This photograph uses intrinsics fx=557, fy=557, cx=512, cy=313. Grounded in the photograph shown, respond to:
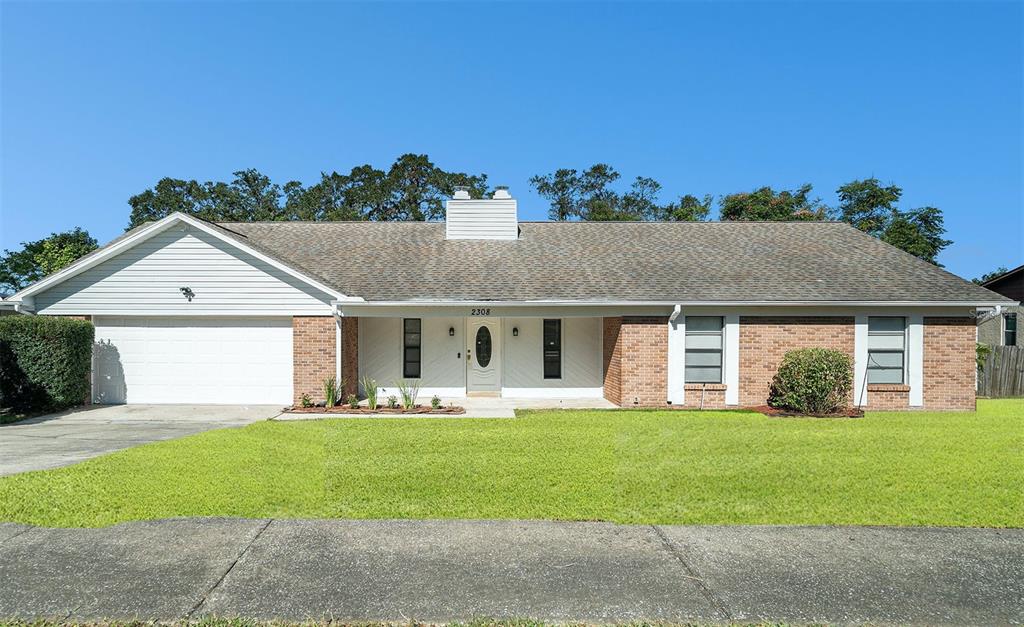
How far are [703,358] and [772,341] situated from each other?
5.58 feet

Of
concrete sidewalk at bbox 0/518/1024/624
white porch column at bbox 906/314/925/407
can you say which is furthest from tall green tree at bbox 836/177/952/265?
concrete sidewalk at bbox 0/518/1024/624

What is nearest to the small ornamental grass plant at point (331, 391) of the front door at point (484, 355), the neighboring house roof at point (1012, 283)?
the front door at point (484, 355)

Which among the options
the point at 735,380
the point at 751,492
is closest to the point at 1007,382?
the point at 735,380

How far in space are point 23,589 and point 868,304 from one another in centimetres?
1531

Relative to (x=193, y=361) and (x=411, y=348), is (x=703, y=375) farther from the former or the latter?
(x=193, y=361)

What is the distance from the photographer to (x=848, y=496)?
20.4ft

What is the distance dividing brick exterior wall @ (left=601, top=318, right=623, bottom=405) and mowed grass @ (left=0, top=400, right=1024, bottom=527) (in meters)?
2.99

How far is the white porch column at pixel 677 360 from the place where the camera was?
539 inches

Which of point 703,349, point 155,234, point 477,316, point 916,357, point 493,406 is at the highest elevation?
point 155,234

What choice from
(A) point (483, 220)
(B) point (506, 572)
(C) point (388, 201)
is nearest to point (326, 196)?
(C) point (388, 201)

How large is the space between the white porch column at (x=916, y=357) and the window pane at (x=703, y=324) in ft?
15.2

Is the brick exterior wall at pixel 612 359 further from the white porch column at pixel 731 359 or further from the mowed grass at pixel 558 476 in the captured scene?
the mowed grass at pixel 558 476

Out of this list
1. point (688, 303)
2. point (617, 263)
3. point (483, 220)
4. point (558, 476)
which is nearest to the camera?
point (558, 476)

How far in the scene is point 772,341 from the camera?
44.9ft
